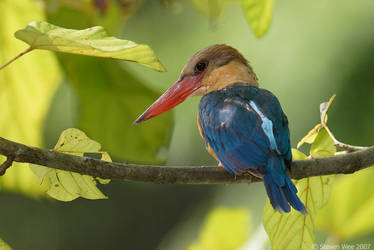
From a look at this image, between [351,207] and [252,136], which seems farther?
[252,136]

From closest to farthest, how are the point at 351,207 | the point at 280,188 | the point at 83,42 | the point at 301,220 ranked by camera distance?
the point at 83,42 → the point at 301,220 → the point at 280,188 → the point at 351,207

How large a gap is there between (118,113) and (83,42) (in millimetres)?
650

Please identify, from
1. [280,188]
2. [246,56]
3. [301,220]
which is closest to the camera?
[301,220]

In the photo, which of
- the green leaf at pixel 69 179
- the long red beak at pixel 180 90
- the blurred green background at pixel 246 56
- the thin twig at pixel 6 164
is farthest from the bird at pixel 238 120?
the thin twig at pixel 6 164

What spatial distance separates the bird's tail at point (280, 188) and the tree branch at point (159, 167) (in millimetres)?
30

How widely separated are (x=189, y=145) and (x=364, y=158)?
1.75 m

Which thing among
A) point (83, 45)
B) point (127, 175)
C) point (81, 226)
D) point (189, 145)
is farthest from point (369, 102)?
point (81, 226)

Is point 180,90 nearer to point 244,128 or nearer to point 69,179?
point 244,128

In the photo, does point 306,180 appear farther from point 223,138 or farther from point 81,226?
point 81,226

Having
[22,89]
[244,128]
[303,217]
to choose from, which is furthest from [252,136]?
[22,89]

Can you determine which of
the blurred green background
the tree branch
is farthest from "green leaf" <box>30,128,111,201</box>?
the blurred green background

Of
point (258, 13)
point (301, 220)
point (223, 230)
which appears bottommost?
point (223, 230)

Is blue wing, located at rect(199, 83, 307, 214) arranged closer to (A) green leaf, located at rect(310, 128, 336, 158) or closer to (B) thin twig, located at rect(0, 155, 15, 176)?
(A) green leaf, located at rect(310, 128, 336, 158)

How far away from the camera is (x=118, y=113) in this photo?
158cm
